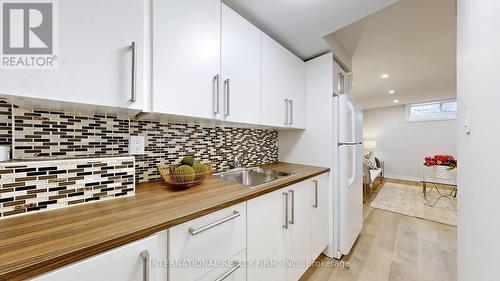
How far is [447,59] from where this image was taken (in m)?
2.43

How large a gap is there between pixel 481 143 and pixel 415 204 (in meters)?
3.58

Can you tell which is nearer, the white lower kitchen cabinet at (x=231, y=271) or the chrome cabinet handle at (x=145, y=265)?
the chrome cabinet handle at (x=145, y=265)

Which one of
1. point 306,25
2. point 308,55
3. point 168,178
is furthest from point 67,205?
point 308,55

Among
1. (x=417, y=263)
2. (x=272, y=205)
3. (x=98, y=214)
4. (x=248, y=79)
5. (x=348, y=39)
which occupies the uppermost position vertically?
(x=348, y=39)

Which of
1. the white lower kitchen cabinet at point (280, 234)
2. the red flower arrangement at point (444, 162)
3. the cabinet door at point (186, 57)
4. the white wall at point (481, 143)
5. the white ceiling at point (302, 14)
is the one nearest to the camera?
the white wall at point (481, 143)

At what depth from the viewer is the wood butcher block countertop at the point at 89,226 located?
0.40 metres

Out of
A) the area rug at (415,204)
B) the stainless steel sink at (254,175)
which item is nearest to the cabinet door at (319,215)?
the stainless steel sink at (254,175)

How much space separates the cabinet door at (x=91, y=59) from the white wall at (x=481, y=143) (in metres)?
1.26

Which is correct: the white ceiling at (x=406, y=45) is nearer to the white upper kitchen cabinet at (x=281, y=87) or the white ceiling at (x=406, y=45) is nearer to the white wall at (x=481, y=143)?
the white upper kitchen cabinet at (x=281, y=87)

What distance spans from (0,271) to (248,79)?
1290mm

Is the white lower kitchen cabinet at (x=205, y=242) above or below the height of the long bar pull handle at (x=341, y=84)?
below

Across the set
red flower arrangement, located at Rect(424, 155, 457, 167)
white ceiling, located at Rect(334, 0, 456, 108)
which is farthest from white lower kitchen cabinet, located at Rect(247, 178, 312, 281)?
red flower arrangement, located at Rect(424, 155, 457, 167)

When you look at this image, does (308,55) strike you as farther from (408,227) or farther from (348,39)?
(408,227)

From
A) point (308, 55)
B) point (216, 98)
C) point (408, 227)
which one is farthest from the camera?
point (408, 227)
